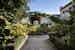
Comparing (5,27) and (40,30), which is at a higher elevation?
(5,27)

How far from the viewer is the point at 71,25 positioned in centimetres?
581

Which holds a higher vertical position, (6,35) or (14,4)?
(14,4)

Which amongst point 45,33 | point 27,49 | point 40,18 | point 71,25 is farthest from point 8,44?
point 40,18

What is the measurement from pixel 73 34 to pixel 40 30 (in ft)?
46.8

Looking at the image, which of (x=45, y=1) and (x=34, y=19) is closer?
(x=45, y=1)

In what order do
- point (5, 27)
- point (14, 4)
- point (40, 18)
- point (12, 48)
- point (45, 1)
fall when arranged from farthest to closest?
1. point (40, 18)
2. point (45, 1)
3. point (14, 4)
4. point (5, 27)
5. point (12, 48)

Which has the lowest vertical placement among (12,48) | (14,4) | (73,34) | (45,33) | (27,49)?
(45,33)

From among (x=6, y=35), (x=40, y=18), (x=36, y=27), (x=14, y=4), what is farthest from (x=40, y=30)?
(x=6, y=35)

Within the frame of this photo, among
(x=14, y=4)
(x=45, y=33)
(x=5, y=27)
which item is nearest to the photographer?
(x=5, y=27)

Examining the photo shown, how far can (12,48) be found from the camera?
6.04m

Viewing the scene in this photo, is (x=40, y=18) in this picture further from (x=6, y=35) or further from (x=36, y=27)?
(x=6, y=35)

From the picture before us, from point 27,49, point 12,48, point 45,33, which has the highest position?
point 12,48

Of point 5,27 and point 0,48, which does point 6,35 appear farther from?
point 0,48

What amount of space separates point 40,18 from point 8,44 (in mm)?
18012
